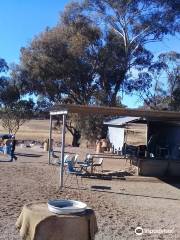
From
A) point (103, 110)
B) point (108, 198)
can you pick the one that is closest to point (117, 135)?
point (103, 110)

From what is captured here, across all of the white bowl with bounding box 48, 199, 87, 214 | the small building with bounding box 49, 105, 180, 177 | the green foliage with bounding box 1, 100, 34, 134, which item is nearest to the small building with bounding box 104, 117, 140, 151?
the small building with bounding box 49, 105, 180, 177

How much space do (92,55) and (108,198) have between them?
26.1 metres

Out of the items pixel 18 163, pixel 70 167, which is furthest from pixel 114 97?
pixel 70 167

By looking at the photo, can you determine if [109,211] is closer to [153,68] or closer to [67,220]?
[67,220]

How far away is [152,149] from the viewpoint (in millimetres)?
24328

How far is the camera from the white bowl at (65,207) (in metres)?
5.68

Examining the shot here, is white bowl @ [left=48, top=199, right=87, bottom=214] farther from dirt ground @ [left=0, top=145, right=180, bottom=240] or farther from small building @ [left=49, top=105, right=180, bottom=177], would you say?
small building @ [left=49, top=105, right=180, bottom=177]

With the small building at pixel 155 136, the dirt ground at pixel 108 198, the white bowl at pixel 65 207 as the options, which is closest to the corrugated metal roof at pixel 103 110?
the small building at pixel 155 136

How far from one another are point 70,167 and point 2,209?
6245 millimetres

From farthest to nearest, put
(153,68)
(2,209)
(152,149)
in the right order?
(153,68), (152,149), (2,209)

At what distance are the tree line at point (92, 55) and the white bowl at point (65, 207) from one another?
31.3 meters

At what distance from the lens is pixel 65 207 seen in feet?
19.4

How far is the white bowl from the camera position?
18.6 ft

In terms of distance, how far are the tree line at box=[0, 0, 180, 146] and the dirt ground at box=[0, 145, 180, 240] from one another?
18180 millimetres
